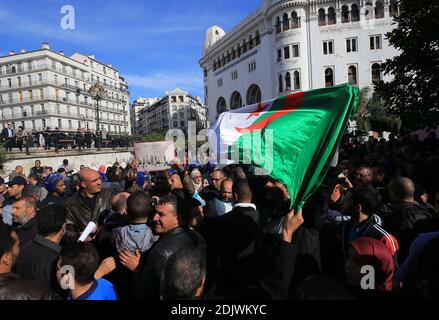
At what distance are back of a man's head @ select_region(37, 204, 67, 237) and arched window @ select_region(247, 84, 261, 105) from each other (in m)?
43.2

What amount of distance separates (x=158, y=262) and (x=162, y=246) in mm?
134

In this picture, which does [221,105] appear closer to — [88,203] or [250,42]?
[250,42]

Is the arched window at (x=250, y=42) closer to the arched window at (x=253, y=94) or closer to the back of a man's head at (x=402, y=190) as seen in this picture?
the arched window at (x=253, y=94)

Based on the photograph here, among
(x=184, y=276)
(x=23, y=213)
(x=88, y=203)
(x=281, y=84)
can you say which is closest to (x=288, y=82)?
(x=281, y=84)

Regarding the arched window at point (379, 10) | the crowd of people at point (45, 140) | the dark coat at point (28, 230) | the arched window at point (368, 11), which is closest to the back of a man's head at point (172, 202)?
the dark coat at point (28, 230)

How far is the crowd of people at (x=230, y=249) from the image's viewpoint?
1909 mm

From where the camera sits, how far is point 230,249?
9.24ft

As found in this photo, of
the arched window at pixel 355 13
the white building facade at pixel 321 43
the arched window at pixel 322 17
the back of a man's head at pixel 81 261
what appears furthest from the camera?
the arched window at pixel 322 17

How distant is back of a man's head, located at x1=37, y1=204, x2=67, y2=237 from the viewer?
2754 mm

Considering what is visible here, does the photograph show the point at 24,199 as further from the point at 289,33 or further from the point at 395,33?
the point at 289,33

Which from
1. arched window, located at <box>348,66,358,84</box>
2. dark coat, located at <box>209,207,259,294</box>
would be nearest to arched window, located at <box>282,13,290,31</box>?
arched window, located at <box>348,66,358,84</box>

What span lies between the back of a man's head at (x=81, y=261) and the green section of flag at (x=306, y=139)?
4.76 feet

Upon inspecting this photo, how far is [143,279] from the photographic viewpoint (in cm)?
225
